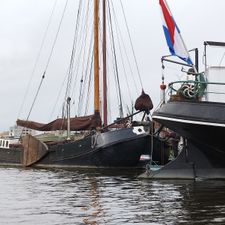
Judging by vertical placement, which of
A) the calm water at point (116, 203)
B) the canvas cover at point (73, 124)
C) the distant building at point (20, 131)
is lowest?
the calm water at point (116, 203)

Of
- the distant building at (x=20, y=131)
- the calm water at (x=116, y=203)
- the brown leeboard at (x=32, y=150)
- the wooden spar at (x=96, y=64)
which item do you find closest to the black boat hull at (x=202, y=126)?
the calm water at (x=116, y=203)

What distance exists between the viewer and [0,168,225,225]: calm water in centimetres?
793

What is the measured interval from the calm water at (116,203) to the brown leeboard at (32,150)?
11.3m

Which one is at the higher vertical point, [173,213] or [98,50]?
[98,50]

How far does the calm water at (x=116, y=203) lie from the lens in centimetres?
793

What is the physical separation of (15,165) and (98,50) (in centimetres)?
844

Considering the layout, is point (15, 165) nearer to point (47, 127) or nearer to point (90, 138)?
point (47, 127)

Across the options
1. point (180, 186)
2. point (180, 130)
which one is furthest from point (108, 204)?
point (180, 130)

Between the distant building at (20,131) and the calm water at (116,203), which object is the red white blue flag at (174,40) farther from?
the distant building at (20,131)

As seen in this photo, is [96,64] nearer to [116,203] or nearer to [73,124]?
[73,124]

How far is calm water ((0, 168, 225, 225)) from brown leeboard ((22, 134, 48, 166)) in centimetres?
1134

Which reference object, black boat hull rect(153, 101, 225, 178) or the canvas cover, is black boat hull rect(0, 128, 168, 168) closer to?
the canvas cover

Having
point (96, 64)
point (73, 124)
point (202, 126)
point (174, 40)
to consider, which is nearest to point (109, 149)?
point (73, 124)

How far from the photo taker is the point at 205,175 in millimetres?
14273
